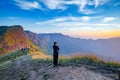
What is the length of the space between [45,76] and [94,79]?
4931 mm

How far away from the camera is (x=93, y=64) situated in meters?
21.1

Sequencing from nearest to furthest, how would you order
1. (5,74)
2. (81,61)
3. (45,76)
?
(45,76) < (81,61) < (5,74)

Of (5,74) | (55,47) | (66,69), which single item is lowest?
(5,74)

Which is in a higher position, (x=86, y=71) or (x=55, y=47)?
(x=55, y=47)

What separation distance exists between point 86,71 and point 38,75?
4.71 metres

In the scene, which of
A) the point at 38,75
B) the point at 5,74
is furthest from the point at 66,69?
the point at 5,74

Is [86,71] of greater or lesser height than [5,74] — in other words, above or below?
above

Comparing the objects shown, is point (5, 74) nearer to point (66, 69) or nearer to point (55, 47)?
point (55, 47)

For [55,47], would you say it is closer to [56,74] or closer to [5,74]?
[56,74]

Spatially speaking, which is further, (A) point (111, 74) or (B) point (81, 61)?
(B) point (81, 61)

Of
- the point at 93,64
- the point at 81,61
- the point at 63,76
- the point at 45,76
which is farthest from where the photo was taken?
the point at 81,61

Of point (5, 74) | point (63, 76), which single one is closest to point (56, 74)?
point (63, 76)

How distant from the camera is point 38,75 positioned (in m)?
19.6

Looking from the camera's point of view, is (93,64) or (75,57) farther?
(75,57)
